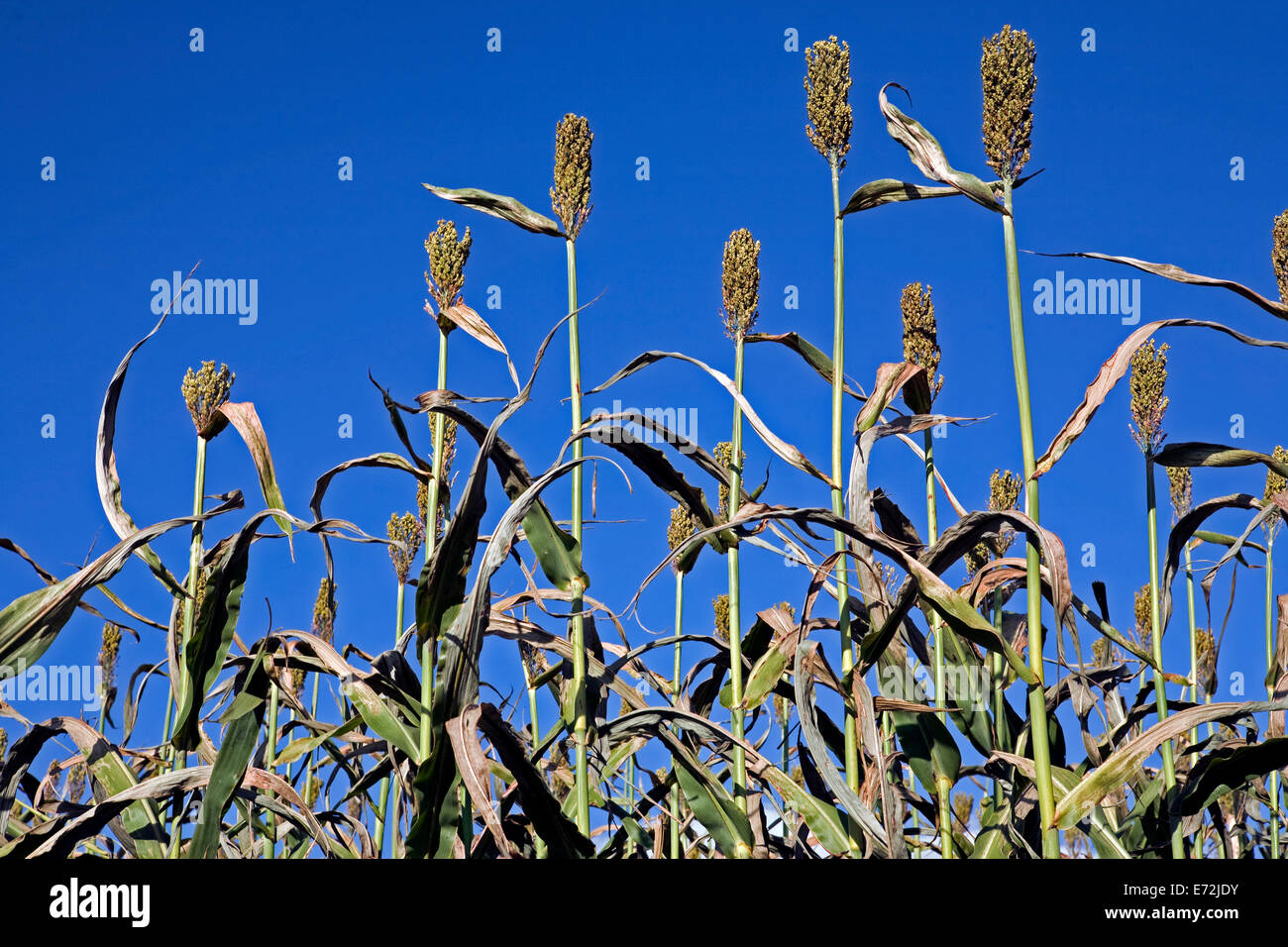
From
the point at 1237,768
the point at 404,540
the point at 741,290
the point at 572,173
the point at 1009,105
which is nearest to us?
the point at 1237,768

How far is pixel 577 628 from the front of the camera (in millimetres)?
2607

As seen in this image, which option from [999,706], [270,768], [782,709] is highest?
[999,706]

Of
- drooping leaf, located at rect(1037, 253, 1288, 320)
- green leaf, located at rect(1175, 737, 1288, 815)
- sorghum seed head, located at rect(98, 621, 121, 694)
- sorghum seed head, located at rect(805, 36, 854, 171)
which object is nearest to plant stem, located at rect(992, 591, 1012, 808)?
green leaf, located at rect(1175, 737, 1288, 815)

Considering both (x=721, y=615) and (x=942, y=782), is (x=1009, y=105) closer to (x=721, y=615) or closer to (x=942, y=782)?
(x=942, y=782)

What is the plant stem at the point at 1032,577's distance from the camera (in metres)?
2.11

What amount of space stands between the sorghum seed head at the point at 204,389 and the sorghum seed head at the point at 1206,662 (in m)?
3.74

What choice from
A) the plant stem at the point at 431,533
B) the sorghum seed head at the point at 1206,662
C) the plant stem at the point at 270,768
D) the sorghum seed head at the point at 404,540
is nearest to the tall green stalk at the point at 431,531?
the plant stem at the point at 431,533

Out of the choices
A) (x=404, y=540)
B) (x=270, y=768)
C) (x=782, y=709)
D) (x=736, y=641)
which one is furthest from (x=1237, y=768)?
(x=404, y=540)

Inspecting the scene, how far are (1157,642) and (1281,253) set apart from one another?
1.33m

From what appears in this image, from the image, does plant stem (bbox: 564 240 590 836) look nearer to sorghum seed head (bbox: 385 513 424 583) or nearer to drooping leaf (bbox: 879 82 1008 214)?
drooping leaf (bbox: 879 82 1008 214)

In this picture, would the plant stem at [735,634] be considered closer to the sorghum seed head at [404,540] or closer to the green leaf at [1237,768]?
the green leaf at [1237,768]

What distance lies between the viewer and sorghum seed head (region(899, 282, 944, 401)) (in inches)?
138

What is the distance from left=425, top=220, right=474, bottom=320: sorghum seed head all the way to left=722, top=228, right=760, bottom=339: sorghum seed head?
982 mm
